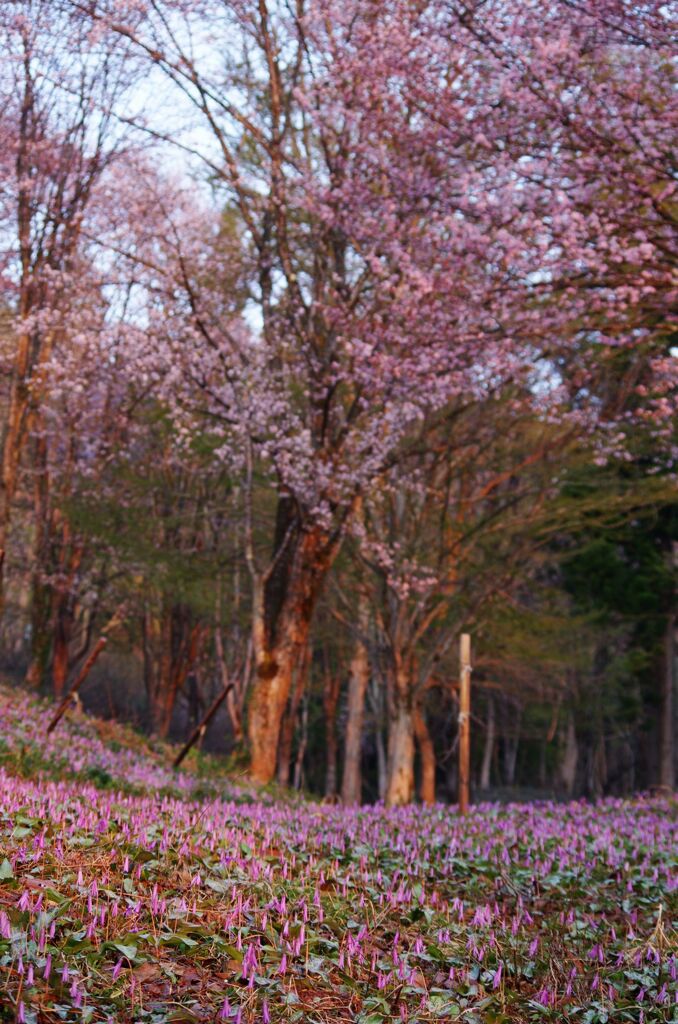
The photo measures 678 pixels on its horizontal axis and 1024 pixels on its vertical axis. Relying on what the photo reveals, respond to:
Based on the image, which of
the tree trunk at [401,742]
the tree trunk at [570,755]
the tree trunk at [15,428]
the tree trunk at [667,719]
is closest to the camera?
the tree trunk at [15,428]

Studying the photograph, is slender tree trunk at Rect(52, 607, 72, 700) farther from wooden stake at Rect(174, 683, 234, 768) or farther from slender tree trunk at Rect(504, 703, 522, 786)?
slender tree trunk at Rect(504, 703, 522, 786)

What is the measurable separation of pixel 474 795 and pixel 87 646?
13.4 m

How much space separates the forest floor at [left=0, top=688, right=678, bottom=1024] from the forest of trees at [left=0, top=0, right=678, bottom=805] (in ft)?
17.0

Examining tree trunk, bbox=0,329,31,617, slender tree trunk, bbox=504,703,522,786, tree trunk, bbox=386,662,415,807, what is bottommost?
slender tree trunk, bbox=504,703,522,786

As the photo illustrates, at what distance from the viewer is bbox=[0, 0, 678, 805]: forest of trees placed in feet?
34.0

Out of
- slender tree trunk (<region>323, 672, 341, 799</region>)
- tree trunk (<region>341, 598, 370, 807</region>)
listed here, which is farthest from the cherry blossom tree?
slender tree trunk (<region>323, 672, 341, 799</region>)

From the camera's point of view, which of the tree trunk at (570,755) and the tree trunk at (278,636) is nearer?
the tree trunk at (278,636)

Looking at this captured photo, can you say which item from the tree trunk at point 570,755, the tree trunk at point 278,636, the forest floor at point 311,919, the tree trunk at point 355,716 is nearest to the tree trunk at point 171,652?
the tree trunk at point 355,716

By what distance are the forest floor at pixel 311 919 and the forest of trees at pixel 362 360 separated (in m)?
5.19

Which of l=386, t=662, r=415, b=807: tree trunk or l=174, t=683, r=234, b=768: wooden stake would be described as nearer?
l=174, t=683, r=234, b=768: wooden stake

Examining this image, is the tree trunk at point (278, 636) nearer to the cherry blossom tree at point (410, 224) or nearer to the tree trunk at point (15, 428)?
the cherry blossom tree at point (410, 224)

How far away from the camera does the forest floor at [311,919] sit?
169 inches

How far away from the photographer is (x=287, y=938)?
5.05 meters

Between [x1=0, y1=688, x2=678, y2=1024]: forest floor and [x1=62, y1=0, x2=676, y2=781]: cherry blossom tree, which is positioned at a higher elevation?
[x1=62, y1=0, x2=676, y2=781]: cherry blossom tree
